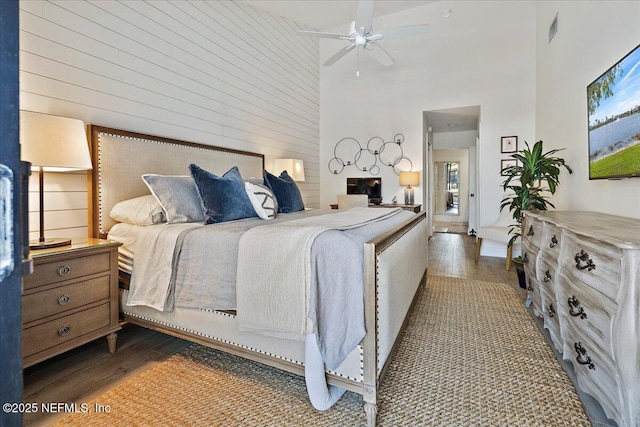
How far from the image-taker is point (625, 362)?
1.17 m

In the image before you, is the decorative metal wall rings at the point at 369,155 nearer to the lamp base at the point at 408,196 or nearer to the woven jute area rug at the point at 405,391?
the lamp base at the point at 408,196

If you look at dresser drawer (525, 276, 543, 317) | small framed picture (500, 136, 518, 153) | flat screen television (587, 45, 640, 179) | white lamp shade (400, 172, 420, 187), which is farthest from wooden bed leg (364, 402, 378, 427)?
small framed picture (500, 136, 518, 153)

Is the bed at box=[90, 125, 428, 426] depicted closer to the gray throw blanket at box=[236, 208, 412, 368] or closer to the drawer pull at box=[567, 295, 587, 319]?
the gray throw blanket at box=[236, 208, 412, 368]

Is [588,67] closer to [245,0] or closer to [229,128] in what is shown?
[229,128]

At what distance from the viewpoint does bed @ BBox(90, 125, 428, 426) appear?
139 centimetres

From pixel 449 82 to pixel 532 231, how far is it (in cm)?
360

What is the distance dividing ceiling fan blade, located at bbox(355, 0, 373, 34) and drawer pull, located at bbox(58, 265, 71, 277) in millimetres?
3331

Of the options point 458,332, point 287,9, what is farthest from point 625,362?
point 287,9

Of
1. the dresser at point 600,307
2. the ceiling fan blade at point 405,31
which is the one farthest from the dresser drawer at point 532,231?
the ceiling fan blade at point 405,31

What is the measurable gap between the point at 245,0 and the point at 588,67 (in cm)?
382

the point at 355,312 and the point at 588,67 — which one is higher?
the point at 588,67

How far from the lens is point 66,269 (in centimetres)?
179

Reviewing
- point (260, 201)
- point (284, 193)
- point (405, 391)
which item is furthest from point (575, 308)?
point (284, 193)

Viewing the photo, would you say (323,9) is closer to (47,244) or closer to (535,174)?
(535,174)
